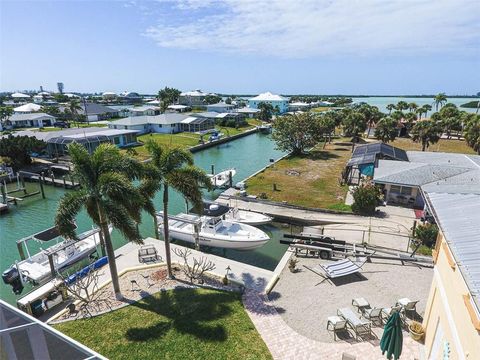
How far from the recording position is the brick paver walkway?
10258mm

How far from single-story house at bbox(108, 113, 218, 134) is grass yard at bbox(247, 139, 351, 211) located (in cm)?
3008

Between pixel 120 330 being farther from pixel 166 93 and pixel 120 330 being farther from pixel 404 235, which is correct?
pixel 166 93

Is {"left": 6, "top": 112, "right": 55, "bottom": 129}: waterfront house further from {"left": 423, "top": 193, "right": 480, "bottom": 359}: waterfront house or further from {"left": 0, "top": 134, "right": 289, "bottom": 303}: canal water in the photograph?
{"left": 423, "top": 193, "right": 480, "bottom": 359}: waterfront house

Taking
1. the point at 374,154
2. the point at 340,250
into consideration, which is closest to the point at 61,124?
the point at 374,154

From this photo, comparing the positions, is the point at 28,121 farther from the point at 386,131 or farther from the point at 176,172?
the point at 386,131

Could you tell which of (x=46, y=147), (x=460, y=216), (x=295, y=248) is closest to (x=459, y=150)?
(x=295, y=248)

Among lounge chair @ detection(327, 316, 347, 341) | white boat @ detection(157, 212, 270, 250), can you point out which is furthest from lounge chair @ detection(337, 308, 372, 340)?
white boat @ detection(157, 212, 270, 250)

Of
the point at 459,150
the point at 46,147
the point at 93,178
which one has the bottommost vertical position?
the point at 459,150

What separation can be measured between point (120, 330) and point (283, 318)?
631cm

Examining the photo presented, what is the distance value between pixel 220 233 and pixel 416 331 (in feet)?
38.0

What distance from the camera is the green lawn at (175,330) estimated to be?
10.4 m

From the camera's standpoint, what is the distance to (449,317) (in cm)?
793

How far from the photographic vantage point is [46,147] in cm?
4394

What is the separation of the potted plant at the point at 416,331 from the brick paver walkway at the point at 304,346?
20 centimetres
